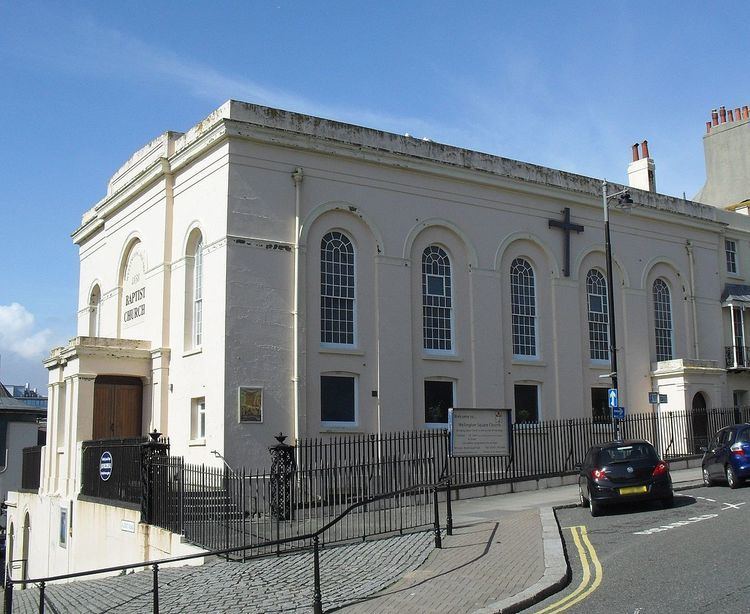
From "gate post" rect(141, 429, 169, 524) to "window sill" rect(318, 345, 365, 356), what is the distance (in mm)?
6626

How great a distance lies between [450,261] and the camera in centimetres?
2714

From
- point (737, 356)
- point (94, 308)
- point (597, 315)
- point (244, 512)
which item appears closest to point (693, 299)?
point (737, 356)

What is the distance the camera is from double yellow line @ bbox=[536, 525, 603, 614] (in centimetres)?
1005

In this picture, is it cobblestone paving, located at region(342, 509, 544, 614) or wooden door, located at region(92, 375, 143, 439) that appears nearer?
cobblestone paving, located at region(342, 509, 544, 614)

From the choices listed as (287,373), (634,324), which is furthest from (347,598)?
(634,324)

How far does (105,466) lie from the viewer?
69.6 ft

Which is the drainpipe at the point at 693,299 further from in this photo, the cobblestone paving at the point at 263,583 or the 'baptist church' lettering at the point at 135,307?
the cobblestone paving at the point at 263,583

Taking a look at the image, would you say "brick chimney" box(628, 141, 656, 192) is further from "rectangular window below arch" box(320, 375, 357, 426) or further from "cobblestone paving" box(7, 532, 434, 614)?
"cobblestone paving" box(7, 532, 434, 614)

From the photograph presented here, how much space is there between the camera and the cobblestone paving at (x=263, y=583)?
38.1 feet

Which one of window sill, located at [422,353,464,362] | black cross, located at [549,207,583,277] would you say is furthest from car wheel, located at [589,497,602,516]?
black cross, located at [549,207,583,277]

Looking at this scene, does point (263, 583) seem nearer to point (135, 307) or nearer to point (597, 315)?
point (135, 307)

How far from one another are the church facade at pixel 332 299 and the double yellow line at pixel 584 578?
Result: 1019cm

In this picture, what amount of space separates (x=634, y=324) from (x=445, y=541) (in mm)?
19385

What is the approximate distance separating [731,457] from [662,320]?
14.7 metres
